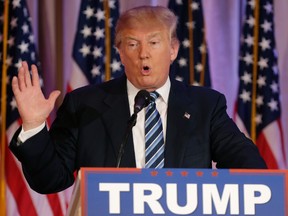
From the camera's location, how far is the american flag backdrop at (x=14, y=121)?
4184 millimetres

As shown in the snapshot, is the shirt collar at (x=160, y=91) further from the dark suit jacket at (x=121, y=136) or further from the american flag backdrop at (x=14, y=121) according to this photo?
the american flag backdrop at (x=14, y=121)

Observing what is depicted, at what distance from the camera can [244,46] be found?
172 inches

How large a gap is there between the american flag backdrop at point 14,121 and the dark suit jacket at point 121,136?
1.60 m

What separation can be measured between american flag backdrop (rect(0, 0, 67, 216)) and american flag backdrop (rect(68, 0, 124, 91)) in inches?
10.7

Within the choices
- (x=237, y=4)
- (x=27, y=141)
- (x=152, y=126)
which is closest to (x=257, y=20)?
(x=237, y=4)

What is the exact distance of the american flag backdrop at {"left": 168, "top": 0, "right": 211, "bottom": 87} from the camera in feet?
14.3

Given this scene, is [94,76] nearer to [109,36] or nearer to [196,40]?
[109,36]

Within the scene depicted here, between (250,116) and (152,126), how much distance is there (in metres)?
1.98

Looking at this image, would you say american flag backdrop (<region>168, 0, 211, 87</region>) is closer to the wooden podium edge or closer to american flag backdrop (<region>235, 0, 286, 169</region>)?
american flag backdrop (<region>235, 0, 286, 169</region>)

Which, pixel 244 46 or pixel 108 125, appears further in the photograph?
pixel 244 46

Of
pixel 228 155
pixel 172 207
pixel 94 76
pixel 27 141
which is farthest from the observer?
pixel 94 76

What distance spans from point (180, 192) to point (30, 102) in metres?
0.70

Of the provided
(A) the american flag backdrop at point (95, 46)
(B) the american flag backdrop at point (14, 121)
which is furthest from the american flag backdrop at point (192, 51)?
(B) the american flag backdrop at point (14, 121)

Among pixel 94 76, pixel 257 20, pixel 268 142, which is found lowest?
pixel 268 142
